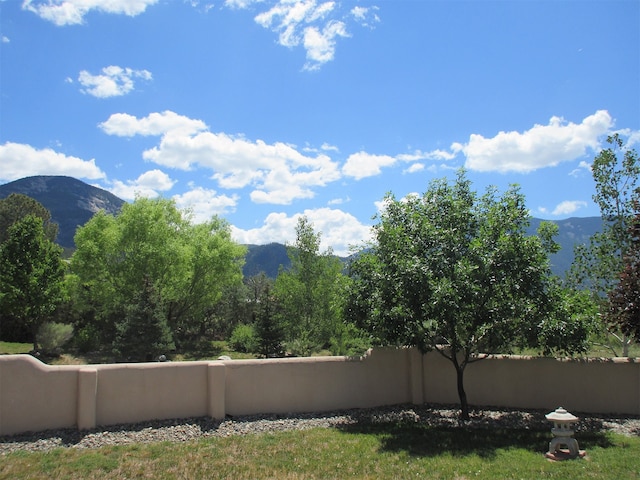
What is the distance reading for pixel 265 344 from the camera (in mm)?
28812

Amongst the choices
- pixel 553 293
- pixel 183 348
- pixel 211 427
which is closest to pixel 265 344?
pixel 183 348

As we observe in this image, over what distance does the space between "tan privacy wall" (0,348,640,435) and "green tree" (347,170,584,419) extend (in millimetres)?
1509

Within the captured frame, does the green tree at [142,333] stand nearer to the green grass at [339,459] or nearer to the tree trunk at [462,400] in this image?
the green grass at [339,459]

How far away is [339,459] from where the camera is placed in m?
8.43

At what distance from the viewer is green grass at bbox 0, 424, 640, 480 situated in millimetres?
7617

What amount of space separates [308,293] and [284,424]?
1677 centimetres

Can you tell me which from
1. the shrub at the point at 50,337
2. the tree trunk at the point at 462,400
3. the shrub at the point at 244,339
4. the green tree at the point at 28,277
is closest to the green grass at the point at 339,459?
the tree trunk at the point at 462,400

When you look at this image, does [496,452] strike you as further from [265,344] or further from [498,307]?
[265,344]

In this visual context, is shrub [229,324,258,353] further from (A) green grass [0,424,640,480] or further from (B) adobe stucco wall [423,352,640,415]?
(A) green grass [0,424,640,480]

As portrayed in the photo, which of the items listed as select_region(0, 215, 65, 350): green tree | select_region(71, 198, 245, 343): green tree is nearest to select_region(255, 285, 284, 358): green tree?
→ select_region(71, 198, 245, 343): green tree

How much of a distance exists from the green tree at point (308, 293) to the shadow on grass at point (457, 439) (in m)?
14.8

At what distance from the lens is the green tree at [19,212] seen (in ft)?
166

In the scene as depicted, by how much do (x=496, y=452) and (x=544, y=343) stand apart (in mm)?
3441

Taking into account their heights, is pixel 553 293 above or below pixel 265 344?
above
